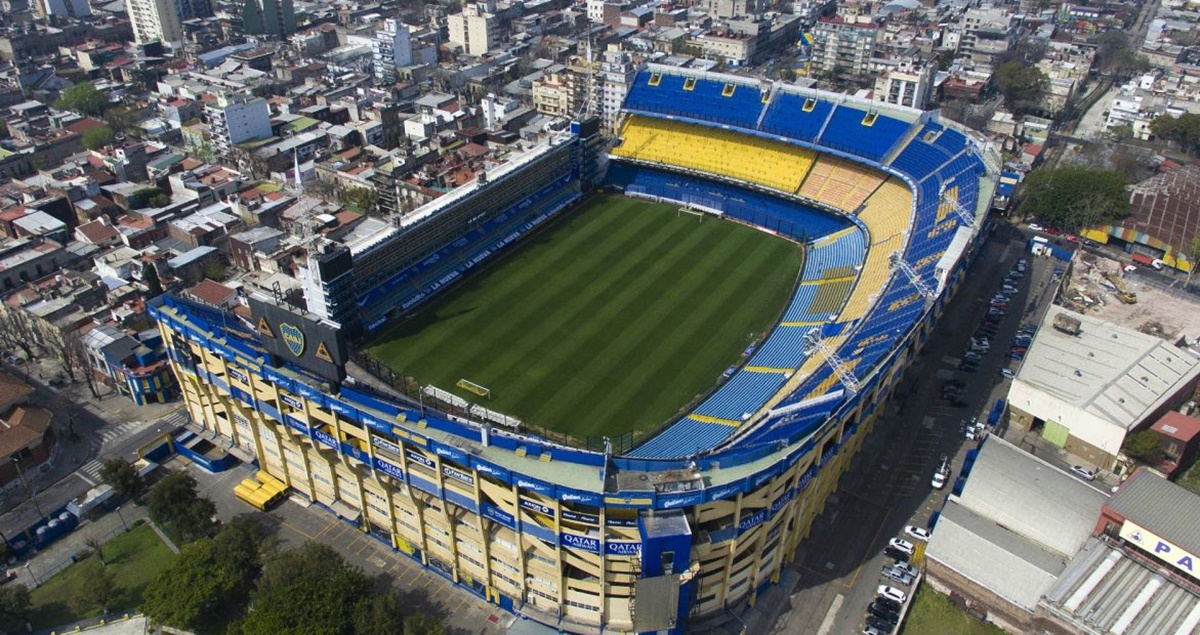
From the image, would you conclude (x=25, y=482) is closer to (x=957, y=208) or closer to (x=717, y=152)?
(x=717, y=152)

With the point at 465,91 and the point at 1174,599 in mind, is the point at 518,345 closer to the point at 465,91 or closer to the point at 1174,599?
the point at 1174,599

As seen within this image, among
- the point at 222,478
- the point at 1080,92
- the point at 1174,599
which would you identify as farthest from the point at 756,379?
the point at 1080,92

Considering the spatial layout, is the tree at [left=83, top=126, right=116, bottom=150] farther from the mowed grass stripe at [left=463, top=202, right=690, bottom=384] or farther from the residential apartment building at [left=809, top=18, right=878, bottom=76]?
the residential apartment building at [left=809, top=18, right=878, bottom=76]

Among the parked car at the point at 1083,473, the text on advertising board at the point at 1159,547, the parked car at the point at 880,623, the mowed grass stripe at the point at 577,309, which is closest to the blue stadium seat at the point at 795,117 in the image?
the mowed grass stripe at the point at 577,309

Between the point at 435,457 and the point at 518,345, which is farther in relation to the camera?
the point at 518,345

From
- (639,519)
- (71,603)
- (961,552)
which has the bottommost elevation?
(71,603)

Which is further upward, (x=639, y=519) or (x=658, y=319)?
(x=639, y=519)

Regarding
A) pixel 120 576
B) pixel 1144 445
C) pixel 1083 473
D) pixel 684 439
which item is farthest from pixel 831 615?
pixel 120 576

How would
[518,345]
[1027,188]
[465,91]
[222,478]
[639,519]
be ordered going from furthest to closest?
[465,91], [1027,188], [518,345], [222,478], [639,519]
